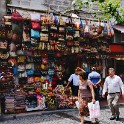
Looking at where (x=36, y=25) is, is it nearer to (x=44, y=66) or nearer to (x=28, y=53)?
(x=28, y=53)

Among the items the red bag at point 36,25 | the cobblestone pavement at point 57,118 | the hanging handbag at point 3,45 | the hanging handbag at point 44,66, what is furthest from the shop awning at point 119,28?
the hanging handbag at point 3,45

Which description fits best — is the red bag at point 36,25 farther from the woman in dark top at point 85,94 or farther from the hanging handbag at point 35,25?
the woman in dark top at point 85,94

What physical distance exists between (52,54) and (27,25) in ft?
5.60

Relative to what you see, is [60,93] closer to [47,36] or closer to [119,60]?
[47,36]

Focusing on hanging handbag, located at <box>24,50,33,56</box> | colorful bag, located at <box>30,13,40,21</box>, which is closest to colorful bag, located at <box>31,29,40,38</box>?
colorful bag, located at <box>30,13,40,21</box>

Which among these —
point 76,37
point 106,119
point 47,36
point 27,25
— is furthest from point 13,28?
point 106,119

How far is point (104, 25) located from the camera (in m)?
14.0

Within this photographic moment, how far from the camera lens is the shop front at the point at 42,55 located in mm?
11250

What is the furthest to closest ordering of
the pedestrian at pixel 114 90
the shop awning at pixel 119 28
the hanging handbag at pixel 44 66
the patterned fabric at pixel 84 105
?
the shop awning at pixel 119 28 → the hanging handbag at pixel 44 66 → the pedestrian at pixel 114 90 → the patterned fabric at pixel 84 105

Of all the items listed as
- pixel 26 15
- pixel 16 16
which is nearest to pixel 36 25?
pixel 26 15

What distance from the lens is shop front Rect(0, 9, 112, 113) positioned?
36.9ft

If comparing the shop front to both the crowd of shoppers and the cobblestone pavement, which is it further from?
the crowd of shoppers

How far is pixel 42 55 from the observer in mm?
12469

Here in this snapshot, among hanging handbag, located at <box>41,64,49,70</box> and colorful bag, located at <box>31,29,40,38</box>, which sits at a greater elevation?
colorful bag, located at <box>31,29,40,38</box>
